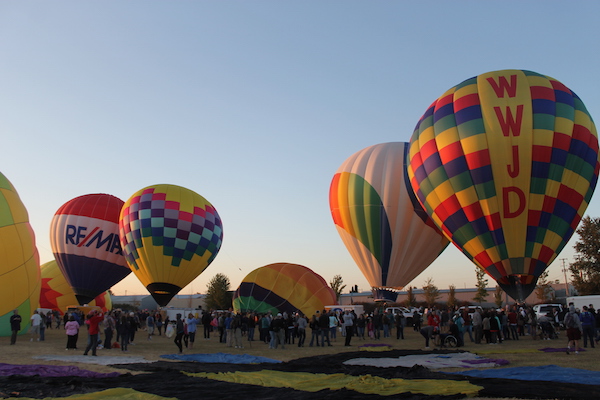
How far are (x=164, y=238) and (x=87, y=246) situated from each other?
5781mm

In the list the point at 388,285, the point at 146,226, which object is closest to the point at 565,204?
the point at 388,285

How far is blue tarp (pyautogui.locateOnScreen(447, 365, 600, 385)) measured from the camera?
781 centimetres

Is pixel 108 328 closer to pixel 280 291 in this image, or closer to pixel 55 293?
pixel 280 291

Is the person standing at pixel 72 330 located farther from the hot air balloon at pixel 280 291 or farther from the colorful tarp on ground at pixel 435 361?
the hot air balloon at pixel 280 291

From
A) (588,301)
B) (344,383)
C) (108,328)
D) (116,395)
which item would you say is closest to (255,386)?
(344,383)

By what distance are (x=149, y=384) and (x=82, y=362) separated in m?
4.58

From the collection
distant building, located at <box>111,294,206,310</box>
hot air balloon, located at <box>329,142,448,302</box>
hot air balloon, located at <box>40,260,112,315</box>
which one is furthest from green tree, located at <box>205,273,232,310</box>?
hot air balloon, located at <box>329,142,448,302</box>

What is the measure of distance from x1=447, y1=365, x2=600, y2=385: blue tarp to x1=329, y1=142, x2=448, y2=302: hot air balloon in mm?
17160

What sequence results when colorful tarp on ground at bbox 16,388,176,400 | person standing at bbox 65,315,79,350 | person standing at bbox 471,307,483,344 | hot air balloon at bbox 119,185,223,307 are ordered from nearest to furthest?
1. colorful tarp on ground at bbox 16,388,176,400
2. person standing at bbox 65,315,79,350
3. person standing at bbox 471,307,483,344
4. hot air balloon at bbox 119,185,223,307

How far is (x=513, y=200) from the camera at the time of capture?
1767 cm

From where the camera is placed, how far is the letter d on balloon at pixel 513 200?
57.9 ft

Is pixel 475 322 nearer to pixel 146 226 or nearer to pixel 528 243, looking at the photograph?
pixel 528 243

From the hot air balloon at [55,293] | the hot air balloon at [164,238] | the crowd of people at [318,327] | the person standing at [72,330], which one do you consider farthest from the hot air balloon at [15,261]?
the hot air balloon at [55,293]

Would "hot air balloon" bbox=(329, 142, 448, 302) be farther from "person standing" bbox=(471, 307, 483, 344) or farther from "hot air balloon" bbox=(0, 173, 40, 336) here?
"hot air balloon" bbox=(0, 173, 40, 336)
